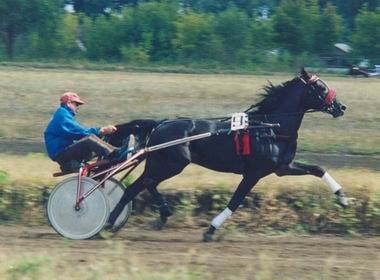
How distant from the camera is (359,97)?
25750 mm

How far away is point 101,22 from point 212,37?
7.33 meters

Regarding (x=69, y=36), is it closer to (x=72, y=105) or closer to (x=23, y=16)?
(x=23, y=16)

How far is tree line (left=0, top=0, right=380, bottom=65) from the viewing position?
43.5 m

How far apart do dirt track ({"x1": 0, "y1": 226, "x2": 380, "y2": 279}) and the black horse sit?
380 mm

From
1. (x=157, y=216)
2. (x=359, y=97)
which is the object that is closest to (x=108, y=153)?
(x=157, y=216)

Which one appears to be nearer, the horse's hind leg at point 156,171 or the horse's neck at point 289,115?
the horse's hind leg at point 156,171

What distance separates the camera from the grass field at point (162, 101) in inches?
811

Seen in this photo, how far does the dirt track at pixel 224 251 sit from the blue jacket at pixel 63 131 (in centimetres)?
107

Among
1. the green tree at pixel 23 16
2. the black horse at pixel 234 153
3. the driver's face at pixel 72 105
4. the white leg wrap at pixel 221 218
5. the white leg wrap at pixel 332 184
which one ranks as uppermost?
the green tree at pixel 23 16

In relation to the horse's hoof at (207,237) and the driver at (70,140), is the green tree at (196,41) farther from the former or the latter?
the horse's hoof at (207,237)

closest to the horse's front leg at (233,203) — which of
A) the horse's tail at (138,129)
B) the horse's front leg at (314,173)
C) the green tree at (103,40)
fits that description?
the horse's front leg at (314,173)

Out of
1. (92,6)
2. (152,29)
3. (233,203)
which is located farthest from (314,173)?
(92,6)

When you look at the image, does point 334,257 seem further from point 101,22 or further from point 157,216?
point 101,22

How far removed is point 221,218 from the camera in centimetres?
1023
